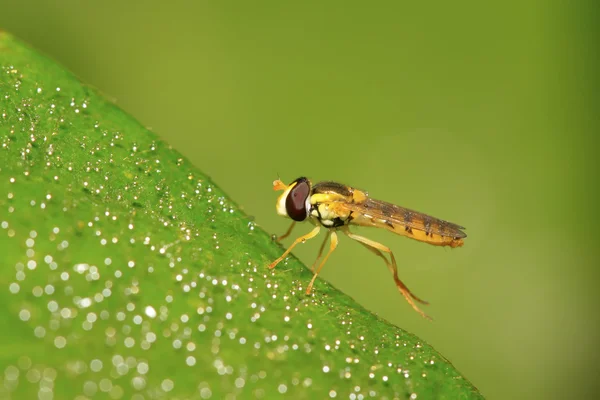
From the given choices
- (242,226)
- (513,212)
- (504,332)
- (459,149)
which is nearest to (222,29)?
(459,149)

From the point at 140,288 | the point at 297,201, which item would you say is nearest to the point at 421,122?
the point at 297,201

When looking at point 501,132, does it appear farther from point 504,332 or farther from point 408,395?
point 408,395

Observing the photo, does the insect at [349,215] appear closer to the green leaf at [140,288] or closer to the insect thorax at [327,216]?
the insect thorax at [327,216]

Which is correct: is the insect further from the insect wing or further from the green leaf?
the green leaf

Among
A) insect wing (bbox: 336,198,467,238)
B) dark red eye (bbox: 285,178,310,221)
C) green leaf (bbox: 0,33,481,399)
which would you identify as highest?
insect wing (bbox: 336,198,467,238)

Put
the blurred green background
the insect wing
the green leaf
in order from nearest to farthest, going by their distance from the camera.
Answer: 1. the green leaf
2. the insect wing
3. the blurred green background

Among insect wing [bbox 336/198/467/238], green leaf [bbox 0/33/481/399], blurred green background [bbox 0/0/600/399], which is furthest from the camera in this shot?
blurred green background [bbox 0/0/600/399]

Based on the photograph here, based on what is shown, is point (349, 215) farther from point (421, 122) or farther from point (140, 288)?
point (421, 122)

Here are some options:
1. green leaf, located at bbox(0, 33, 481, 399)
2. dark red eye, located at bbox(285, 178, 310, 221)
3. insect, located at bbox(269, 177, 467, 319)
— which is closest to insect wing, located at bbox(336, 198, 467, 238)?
insect, located at bbox(269, 177, 467, 319)
